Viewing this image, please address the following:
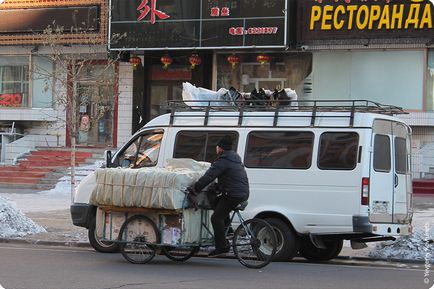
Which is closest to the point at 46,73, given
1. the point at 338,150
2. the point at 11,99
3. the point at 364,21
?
the point at 11,99

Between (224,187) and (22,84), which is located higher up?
(22,84)

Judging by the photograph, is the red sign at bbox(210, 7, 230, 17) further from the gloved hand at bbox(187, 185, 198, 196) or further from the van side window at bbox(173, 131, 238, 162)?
the gloved hand at bbox(187, 185, 198, 196)

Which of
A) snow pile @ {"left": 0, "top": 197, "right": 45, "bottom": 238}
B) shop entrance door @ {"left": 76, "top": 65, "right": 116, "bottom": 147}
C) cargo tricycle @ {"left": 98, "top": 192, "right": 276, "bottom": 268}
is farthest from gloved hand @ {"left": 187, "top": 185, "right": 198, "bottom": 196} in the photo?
shop entrance door @ {"left": 76, "top": 65, "right": 116, "bottom": 147}

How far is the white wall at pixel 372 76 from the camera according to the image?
2212 cm

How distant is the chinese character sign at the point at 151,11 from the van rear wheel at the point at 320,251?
13718 millimetres

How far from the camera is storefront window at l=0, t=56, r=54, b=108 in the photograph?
2691cm

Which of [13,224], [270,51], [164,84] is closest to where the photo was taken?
[13,224]

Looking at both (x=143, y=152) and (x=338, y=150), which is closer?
(x=338, y=150)

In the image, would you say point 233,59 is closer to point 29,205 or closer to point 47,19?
point 47,19

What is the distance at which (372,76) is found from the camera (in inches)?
890

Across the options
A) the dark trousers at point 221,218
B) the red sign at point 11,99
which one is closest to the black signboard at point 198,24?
the red sign at point 11,99

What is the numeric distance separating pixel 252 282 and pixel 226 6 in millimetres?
15398

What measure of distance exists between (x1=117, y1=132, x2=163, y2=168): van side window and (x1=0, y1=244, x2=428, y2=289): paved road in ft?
5.26

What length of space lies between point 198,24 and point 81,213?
12538 millimetres
